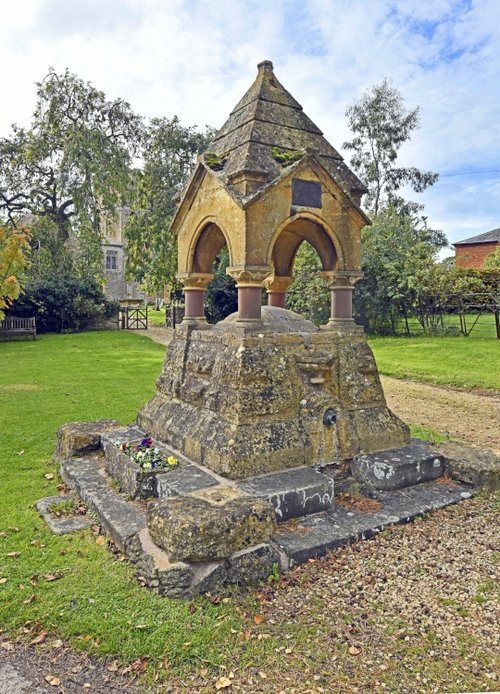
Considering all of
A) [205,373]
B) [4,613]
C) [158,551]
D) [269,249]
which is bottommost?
[4,613]

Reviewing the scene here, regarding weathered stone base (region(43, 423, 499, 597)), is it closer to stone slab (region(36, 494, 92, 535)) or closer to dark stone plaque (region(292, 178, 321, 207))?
stone slab (region(36, 494, 92, 535))

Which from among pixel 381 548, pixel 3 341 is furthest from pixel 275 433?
pixel 3 341

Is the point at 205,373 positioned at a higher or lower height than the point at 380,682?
higher

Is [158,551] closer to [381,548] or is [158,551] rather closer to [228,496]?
[228,496]

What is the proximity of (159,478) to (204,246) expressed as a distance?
10.1 ft

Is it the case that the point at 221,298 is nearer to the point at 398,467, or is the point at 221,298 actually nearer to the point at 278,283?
the point at 278,283

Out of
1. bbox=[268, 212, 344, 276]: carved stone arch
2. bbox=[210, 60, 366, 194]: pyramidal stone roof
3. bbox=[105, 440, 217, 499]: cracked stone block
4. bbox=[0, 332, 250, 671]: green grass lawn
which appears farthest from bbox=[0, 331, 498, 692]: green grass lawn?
bbox=[210, 60, 366, 194]: pyramidal stone roof

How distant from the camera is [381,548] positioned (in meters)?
4.14

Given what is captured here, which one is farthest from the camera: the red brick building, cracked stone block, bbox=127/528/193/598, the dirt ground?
the red brick building

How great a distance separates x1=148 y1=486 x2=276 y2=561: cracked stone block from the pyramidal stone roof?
332 centimetres

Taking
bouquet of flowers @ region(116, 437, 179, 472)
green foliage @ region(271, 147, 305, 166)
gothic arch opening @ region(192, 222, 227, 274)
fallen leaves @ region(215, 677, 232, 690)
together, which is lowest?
fallen leaves @ region(215, 677, 232, 690)

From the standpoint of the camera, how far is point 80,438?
643cm

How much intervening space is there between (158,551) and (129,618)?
51 centimetres

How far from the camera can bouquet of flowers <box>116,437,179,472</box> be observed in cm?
512
